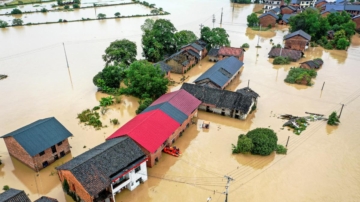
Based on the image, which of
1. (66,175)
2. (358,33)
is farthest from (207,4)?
(66,175)

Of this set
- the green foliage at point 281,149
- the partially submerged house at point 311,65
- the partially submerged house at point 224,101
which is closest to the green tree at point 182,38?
the partially submerged house at point 224,101

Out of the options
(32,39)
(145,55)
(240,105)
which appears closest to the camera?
(240,105)

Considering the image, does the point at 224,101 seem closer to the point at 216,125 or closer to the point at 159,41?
the point at 216,125

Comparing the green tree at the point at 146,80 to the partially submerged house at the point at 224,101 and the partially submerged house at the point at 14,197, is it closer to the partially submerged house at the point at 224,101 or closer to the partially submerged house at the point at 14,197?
the partially submerged house at the point at 224,101

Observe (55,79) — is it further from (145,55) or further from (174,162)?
(174,162)

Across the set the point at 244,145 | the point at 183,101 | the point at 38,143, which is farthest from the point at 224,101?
the point at 38,143

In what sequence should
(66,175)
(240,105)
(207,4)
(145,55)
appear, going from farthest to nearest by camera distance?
(207,4)
(145,55)
(240,105)
(66,175)
